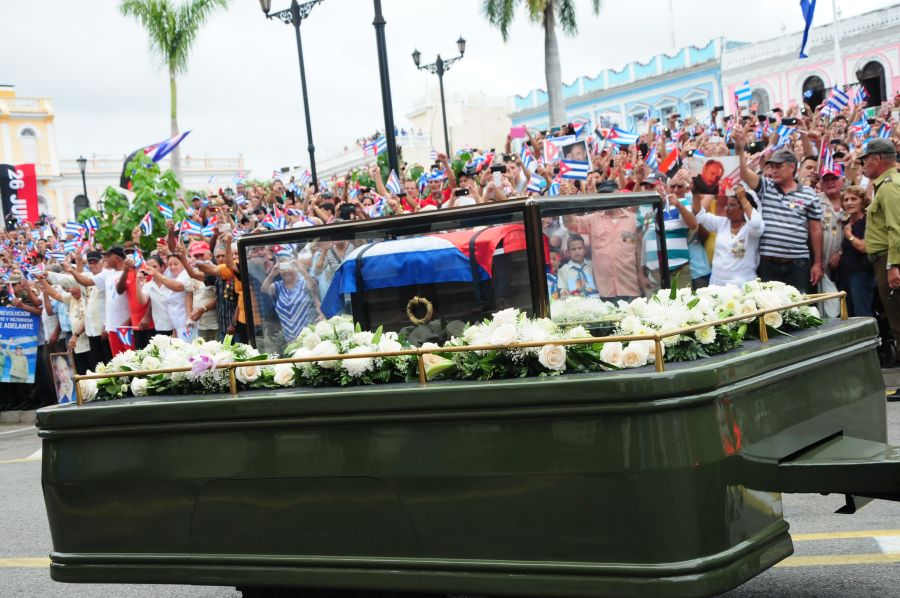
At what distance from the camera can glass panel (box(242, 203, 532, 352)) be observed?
4309 mm

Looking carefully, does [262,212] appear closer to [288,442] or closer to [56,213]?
[288,442]

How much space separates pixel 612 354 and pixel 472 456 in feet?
1.94

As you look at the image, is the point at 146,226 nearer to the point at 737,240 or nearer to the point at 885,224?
the point at 737,240

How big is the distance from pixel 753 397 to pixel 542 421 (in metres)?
0.76

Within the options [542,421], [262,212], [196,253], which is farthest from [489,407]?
[262,212]

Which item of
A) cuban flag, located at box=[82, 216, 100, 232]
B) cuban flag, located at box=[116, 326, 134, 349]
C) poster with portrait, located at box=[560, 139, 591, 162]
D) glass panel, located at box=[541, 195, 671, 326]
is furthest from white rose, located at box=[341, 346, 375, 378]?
cuban flag, located at box=[82, 216, 100, 232]

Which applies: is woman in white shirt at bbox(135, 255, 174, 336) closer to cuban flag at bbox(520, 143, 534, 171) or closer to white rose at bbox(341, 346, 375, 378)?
cuban flag at bbox(520, 143, 534, 171)

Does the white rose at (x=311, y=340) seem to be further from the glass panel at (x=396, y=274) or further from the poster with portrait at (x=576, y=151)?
the poster with portrait at (x=576, y=151)

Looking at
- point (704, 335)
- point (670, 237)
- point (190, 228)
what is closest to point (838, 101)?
point (670, 237)

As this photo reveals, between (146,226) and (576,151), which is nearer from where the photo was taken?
(576,151)

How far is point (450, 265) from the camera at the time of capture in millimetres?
4438

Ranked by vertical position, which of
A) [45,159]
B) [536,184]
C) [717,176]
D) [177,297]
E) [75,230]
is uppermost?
[45,159]

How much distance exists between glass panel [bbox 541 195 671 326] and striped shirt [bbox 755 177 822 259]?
4554 mm

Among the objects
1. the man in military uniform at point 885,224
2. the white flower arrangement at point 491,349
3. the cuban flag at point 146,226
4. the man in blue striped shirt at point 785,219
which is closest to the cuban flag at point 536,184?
the man in blue striped shirt at point 785,219
